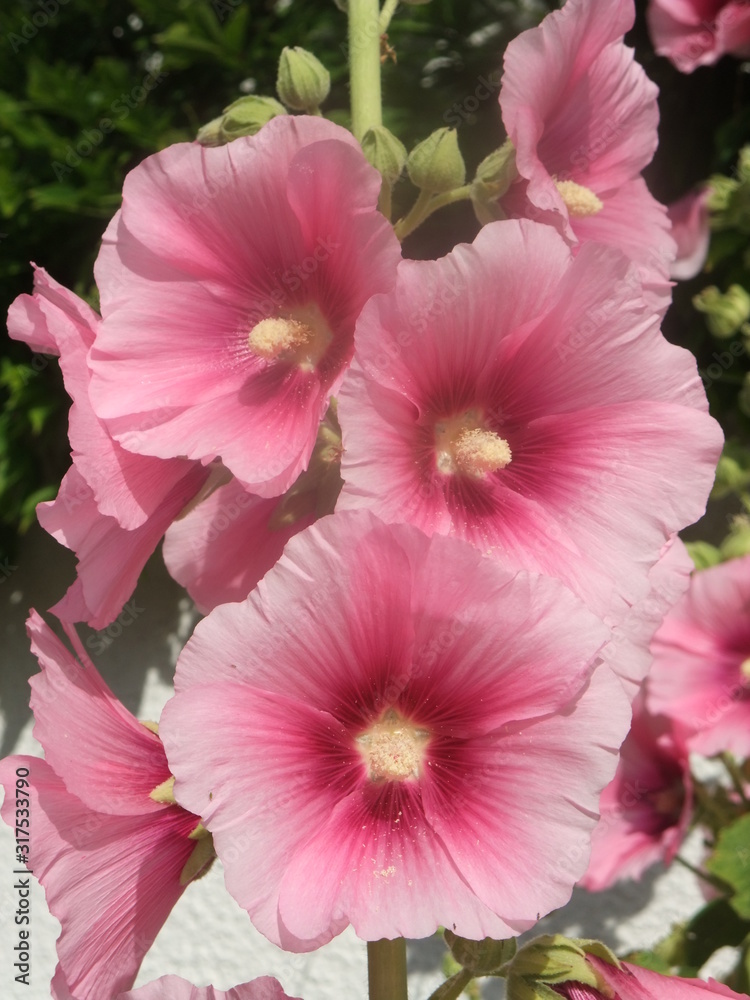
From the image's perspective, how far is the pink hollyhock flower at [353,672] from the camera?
1.40 ft

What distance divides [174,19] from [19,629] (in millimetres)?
1154

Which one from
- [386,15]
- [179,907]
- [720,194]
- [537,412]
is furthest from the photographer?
[179,907]

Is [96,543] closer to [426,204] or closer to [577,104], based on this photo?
[426,204]

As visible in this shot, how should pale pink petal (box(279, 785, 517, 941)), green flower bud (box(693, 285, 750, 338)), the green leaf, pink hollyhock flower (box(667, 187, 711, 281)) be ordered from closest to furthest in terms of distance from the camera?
pale pink petal (box(279, 785, 517, 941)) → the green leaf → green flower bud (box(693, 285, 750, 338)) → pink hollyhock flower (box(667, 187, 711, 281))

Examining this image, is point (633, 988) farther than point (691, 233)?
No

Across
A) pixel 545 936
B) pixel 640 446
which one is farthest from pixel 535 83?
pixel 545 936

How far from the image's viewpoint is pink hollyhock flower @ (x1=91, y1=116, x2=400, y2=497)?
48cm

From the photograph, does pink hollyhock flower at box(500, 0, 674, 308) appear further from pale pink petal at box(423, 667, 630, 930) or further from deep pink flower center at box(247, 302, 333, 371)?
pale pink petal at box(423, 667, 630, 930)

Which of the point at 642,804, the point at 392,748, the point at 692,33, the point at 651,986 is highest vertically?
the point at 392,748

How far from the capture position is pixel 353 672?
1.57 ft

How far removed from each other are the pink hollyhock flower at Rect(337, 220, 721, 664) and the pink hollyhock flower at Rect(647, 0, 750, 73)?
1.00m

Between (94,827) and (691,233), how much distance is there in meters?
1.19

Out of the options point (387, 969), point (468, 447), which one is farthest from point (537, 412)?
point (387, 969)

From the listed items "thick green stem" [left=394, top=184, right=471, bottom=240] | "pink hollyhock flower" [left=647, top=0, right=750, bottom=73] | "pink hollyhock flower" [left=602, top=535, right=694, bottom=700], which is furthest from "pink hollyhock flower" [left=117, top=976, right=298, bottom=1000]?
"pink hollyhock flower" [left=647, top=0, right=750, bottom=73]
